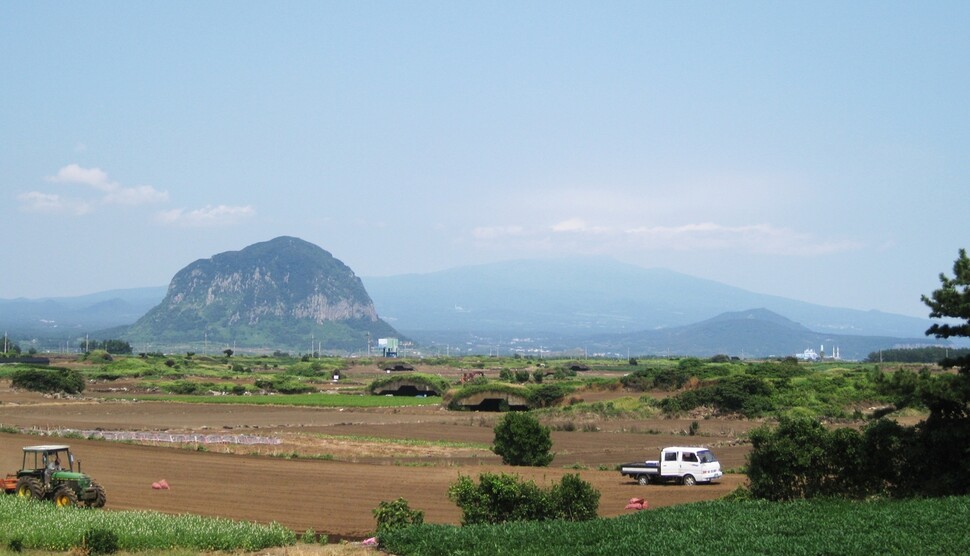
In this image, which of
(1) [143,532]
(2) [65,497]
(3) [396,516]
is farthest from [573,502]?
Result: (2) [65,497]

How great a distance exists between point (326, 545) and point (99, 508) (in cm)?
985

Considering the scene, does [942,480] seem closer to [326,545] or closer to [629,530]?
[629,530]

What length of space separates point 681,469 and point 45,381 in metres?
73.8

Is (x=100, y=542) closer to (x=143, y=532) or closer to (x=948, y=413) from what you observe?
(x=143, y=532)

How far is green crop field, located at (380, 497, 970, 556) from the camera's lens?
1809cm

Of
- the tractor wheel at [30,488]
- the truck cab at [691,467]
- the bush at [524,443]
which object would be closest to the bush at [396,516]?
the tractor wheel at [30,488]

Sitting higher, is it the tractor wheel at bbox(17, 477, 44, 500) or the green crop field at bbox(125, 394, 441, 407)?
Answer: the tractor wheel at bbox(17, 477, 44, 500)

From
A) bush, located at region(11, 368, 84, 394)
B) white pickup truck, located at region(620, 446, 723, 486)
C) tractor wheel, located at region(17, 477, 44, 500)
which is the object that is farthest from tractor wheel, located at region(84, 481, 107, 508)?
bush, located at region(11, 368, 84, 394)

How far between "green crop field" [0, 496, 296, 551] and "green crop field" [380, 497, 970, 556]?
10.8 feet

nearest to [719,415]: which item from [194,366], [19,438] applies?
[19,438]

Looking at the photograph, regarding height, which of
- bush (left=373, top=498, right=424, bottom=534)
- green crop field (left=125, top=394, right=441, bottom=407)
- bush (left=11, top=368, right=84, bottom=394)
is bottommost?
green crop field (left=125, top=394, right=441, bottom=407)

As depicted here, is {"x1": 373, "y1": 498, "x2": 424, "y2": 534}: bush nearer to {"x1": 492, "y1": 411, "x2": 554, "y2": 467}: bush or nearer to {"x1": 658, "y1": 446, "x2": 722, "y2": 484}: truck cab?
{"x1": 658, "y1": 446, "x2": 722, "y2": 484}: truck cab

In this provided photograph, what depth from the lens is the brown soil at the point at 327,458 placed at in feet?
101

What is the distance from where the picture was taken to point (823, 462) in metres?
26.2
